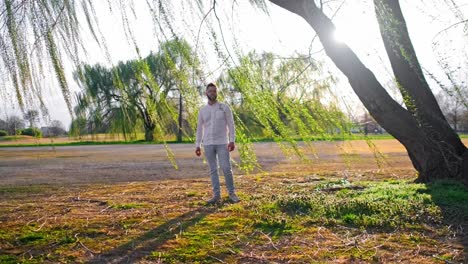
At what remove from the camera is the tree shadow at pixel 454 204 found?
11.2 ft

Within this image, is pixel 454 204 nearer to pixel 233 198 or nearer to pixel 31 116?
pixel 233 198

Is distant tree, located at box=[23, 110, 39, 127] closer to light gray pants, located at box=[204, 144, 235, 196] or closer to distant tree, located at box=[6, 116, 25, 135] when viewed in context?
distant tree, located at box=[6, 116, 25, 135]

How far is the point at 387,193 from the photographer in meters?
4.95

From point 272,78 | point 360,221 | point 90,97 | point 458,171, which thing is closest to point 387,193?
point 458,171

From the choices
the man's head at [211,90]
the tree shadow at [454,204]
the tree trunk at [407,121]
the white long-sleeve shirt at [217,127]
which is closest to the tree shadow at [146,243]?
the white long-sleeve shirt at [217,127]

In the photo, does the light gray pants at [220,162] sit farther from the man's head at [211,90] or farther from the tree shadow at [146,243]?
the man's head at [211,90]

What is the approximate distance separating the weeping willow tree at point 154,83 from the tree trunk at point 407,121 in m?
2.20

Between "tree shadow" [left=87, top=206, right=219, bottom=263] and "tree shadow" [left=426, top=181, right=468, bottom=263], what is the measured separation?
87.5 inches

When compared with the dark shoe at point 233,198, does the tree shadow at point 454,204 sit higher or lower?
lower

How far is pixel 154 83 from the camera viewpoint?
10.6ft

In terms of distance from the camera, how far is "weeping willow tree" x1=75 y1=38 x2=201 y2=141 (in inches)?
116

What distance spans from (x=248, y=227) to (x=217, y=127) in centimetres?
160

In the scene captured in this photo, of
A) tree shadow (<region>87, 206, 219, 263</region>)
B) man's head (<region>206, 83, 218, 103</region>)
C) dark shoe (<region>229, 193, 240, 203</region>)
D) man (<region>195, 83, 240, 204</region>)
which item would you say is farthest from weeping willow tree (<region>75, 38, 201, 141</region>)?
dark shoe (<region>229, 193, 240, 203</region>)

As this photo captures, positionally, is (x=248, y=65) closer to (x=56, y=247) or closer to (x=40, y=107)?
(x=40, y=107)
